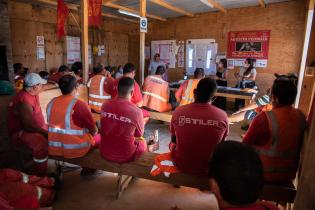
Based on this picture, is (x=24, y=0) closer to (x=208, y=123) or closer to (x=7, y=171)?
(x=7, y=171)

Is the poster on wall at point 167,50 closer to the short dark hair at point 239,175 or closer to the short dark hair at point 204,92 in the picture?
the short dark hair at point 204,92

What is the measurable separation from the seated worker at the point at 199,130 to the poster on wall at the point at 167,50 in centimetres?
765

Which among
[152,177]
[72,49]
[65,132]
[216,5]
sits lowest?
[152,177]

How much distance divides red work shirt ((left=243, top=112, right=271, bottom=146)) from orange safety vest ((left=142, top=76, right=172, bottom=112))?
9.03ft

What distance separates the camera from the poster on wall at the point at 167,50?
978 cm

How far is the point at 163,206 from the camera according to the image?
2.65 metres

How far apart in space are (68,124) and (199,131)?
52.8 inches

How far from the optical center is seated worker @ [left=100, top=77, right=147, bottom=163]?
2.46m

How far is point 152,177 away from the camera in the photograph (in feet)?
8.38

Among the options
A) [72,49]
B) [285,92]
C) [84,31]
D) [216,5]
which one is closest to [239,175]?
[285,92]

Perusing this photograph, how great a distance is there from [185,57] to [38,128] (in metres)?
7.35

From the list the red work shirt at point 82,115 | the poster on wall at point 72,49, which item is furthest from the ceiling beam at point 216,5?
the red work shirt at point 82,115

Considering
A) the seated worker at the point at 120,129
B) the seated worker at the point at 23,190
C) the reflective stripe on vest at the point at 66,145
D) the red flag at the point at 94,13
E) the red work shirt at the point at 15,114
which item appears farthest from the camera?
the red flag at the point at 94,13

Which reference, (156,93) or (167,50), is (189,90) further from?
(167,50)
